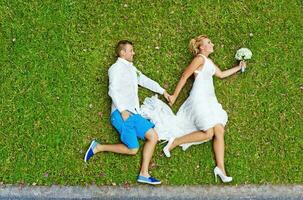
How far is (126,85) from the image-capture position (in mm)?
8430

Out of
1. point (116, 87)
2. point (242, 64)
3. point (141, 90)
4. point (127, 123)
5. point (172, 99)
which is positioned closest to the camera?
point (127, 123)

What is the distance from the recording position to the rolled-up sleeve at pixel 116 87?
8.30m

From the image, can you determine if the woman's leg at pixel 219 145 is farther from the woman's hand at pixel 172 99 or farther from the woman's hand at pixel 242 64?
the woman's hand at pixel 242 64

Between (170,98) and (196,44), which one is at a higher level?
(196,44)

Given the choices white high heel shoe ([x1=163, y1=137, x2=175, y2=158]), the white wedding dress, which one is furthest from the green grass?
the white wedding dress

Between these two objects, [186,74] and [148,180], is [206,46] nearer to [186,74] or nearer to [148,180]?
[186,74]

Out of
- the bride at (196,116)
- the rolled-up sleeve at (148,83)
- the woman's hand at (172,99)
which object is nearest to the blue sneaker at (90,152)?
the bride at (196,116)

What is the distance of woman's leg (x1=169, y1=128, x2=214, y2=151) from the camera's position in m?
8.37

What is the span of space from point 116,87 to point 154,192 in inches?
Result: 53.8

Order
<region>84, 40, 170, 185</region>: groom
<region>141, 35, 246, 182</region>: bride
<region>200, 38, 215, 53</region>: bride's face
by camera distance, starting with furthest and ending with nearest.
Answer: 1. <region>200, 38, 215, 53</region>: bride's face
2. <region>141, 35, 246, 182</region>: bride
3. <region>84, 40, 170, 185</region>: groom

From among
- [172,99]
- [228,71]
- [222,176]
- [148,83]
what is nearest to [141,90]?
[148,83]

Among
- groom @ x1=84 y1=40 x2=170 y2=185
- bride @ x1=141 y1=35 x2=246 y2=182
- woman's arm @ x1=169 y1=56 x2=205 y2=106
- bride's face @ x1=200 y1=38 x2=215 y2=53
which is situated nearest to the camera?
groom @ x1=84 y1=40 x2=170 y2=185

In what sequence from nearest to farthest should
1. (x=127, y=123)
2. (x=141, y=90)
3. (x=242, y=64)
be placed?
1. (x=127, y=123)
2. (x=141, y=90)
3. (x=242, y=64)

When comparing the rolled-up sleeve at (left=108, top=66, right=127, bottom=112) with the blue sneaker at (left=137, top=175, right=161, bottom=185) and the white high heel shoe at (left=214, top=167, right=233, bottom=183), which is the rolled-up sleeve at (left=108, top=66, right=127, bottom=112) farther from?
the white high heel shoe at (left=214, top=167, right=233, bottom=183)
